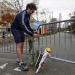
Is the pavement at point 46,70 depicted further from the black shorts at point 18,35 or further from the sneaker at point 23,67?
the black shorts at point 18,35

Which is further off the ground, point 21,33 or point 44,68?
point 21,33

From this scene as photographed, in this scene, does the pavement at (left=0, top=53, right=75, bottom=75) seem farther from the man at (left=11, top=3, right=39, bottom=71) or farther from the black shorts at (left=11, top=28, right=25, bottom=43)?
the black shorts at (left=11, top=28, right=25, bottom=43)

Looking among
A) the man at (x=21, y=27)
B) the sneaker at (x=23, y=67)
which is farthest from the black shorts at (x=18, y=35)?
the sneaker at (x=23, y=67)

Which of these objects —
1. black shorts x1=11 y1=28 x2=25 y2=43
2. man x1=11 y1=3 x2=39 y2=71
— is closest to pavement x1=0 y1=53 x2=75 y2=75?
man x1=11 y1=3 x2=39 y2=71

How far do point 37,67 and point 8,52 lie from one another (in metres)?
3.19

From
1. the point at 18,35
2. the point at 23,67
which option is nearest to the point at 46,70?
the point at 23,67

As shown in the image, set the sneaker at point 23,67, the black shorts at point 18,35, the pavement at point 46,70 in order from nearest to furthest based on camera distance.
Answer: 1. the pavement at point 46,70
2. the sneaker at point 23,67
3. the black shorts at point 18,35

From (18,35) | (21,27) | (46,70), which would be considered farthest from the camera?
(18,35)

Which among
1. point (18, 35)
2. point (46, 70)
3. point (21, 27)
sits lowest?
point (46, 70)

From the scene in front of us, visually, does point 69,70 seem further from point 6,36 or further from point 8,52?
point 6,36

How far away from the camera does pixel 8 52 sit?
8.09 meters

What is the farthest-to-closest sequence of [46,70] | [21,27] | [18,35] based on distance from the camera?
[18,35] → [21,27] → [46,70]

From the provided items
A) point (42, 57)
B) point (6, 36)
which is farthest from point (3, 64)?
point (6, 36)

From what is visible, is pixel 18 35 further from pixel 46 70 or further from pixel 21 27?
pixel 46 70
